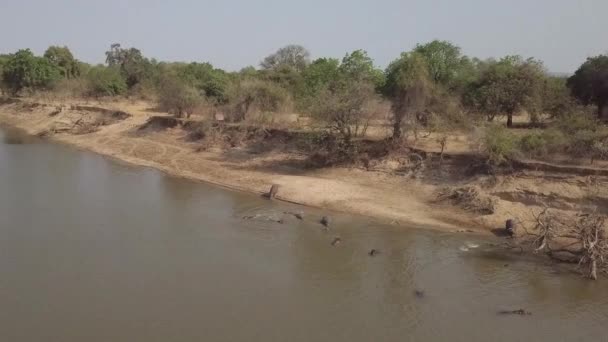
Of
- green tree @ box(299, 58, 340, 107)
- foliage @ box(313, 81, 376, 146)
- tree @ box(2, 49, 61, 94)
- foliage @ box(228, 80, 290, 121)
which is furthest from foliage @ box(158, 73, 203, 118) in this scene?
tree @ box(2, 49, 61, 94)

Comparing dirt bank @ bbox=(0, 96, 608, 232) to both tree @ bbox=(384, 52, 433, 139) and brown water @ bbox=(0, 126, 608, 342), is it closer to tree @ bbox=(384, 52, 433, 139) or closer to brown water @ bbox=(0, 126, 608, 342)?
brown water @ bbox=(0, 126, 608, 342)

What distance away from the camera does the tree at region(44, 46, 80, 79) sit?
193 ft

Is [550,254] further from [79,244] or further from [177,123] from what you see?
[177,123]

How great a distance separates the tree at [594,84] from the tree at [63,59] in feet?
167

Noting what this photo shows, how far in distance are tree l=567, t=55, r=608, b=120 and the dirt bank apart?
912 centimetres

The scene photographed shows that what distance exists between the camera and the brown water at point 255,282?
11.5 metres

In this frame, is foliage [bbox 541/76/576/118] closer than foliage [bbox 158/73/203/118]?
Yes

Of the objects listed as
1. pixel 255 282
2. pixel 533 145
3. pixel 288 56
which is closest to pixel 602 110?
pixel 533 145

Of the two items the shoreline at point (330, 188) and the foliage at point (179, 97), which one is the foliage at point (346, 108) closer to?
the shoreline at point (330, 188)

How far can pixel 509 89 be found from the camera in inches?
1050

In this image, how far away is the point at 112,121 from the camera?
38.9m

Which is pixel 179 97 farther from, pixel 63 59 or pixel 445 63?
pixel 63 59

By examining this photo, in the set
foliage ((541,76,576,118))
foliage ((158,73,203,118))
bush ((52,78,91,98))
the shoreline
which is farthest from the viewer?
bush ((52,78,91,98))

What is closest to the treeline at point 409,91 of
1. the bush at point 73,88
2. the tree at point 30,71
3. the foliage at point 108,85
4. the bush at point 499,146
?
the bush at point 499,146
